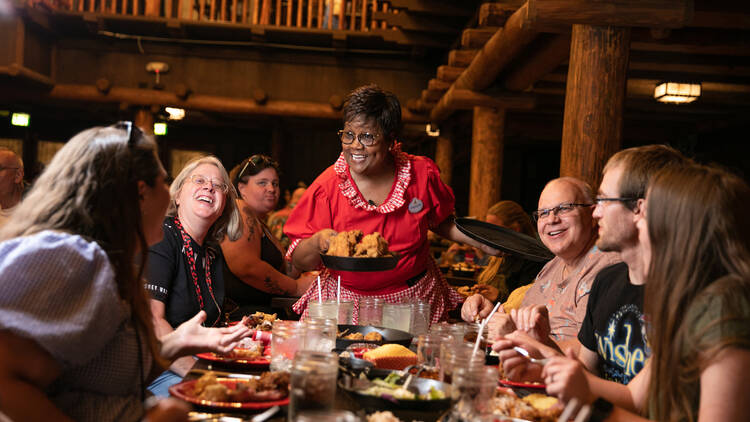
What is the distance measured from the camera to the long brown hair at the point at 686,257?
1.34m

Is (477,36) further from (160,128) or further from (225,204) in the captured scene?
(160,128)

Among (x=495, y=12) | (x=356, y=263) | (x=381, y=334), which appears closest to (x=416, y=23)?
(x=495, y=12)

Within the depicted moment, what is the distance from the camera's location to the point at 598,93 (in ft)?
12.8

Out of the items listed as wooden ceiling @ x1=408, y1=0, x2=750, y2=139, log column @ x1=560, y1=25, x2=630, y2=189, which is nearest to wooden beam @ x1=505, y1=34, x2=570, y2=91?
wooden ceiling @ x1=408, y1=0, x2=750, y2=139

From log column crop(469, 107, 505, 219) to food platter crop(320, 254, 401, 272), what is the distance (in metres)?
5.45

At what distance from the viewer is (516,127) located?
12.3m

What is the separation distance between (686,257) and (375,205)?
5.79 feet

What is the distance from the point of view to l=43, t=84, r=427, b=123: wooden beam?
10.4m

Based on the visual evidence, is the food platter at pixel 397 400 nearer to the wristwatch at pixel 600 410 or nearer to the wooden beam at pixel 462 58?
the wristwatch at pixel 600 410

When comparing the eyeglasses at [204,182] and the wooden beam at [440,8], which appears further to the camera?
the wooden beam at [440,8]

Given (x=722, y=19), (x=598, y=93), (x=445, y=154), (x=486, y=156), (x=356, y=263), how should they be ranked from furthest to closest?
(x=445, y=154) → (x=486, y=156) → (x=722, y=19) → (x=598, y=93) → (x=356, y=263)

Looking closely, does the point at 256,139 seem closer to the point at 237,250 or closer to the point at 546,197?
the point at 237,250

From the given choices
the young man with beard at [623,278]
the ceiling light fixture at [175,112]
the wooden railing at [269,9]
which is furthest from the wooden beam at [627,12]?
the ceiling light fixture at [175,112]

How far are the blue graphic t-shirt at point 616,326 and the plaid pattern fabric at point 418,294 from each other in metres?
1.09
